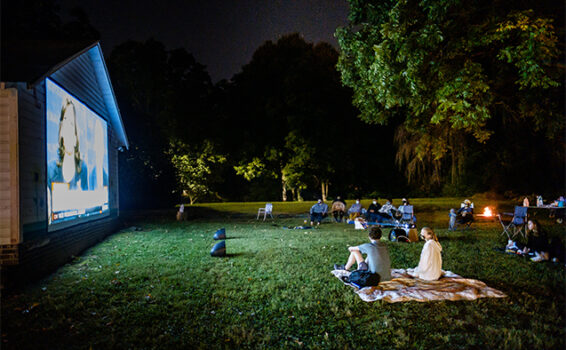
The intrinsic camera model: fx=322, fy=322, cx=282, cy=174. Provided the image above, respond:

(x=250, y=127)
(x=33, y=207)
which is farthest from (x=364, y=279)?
(x=250, y=127)

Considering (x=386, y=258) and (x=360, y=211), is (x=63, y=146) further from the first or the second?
(x=360, y=211)

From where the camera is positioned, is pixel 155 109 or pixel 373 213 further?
pixel 155 109

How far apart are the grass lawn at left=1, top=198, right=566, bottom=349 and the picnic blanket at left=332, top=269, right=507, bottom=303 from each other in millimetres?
145

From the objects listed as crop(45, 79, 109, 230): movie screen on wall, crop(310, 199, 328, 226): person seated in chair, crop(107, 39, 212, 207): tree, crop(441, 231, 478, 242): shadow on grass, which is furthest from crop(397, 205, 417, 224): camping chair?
crop(107, 39, 212, 207): tree

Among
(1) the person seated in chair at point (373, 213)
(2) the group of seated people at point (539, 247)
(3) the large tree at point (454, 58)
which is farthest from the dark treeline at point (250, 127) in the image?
(2) the group of seated people at point (539, 247)

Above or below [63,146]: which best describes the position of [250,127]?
above

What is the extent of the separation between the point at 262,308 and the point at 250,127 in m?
23.4

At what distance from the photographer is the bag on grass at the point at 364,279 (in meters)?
5.19

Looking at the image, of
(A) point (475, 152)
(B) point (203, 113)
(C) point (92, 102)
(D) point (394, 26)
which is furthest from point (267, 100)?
(D) point (394, 26)

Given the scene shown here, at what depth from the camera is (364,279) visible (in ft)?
17.1

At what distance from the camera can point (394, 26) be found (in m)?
7.87

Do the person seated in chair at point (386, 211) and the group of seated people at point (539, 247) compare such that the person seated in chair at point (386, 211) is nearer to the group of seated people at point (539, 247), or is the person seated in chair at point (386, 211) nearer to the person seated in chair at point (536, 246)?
the group of seated people at point (539, 247)

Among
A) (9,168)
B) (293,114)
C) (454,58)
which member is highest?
(293,114)

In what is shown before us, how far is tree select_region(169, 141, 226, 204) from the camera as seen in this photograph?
2647 centimetres
